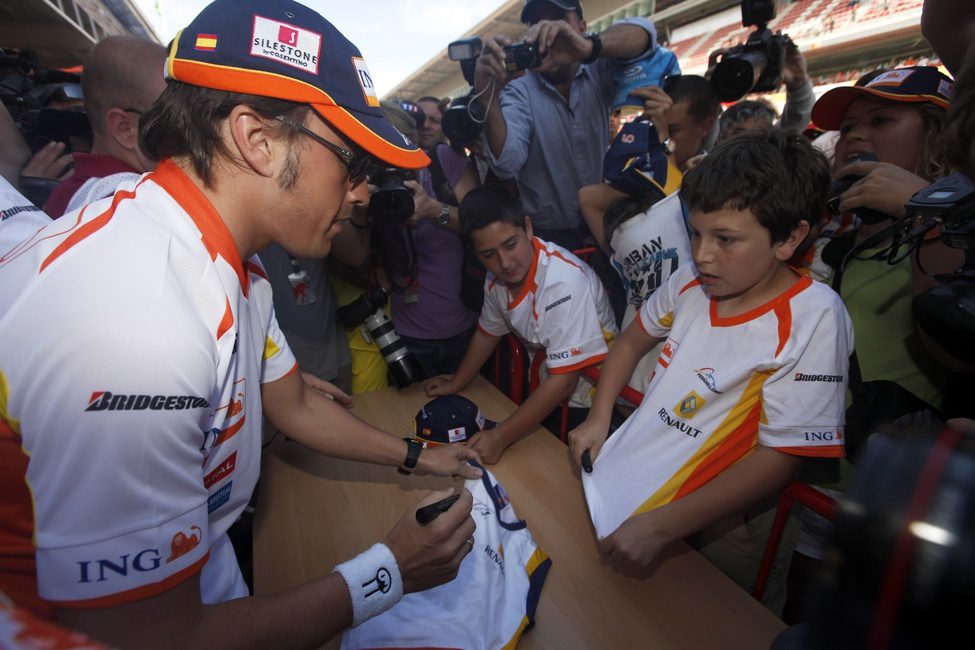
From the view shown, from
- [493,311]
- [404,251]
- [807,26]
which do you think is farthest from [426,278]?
[807,26]

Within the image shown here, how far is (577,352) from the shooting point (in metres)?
1.99

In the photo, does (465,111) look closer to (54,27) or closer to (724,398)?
(724,398)

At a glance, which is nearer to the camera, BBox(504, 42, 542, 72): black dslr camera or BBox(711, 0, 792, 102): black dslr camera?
BBox(711, 0, 792, 102): black dslr camera

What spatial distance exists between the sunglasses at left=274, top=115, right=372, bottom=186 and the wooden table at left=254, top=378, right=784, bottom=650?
45.1 inches

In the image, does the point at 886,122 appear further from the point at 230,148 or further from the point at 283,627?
the point at 283,627

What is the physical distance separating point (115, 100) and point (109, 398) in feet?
5.57

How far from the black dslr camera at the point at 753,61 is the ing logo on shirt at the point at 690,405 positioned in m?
1.67

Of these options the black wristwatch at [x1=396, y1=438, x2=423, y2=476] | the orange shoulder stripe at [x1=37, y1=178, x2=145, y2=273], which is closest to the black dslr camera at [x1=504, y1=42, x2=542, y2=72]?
the black wristwatch at [x1=396, y1=438, x2=423, y2=476]

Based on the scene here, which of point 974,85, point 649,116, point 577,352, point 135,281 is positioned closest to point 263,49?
point 135,281

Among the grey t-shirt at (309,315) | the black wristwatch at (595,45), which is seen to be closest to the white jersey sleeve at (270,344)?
the grey t-shirt at (309,315)

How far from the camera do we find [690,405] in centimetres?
140

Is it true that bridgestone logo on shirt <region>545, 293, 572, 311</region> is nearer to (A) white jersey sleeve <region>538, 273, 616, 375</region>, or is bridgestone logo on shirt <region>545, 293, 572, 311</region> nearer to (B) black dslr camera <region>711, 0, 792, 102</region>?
(A) white jersey sleeve <region>538, 273, 616, 375</region>

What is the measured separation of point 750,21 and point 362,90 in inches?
86.2

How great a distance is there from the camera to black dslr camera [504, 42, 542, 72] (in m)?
2.37
